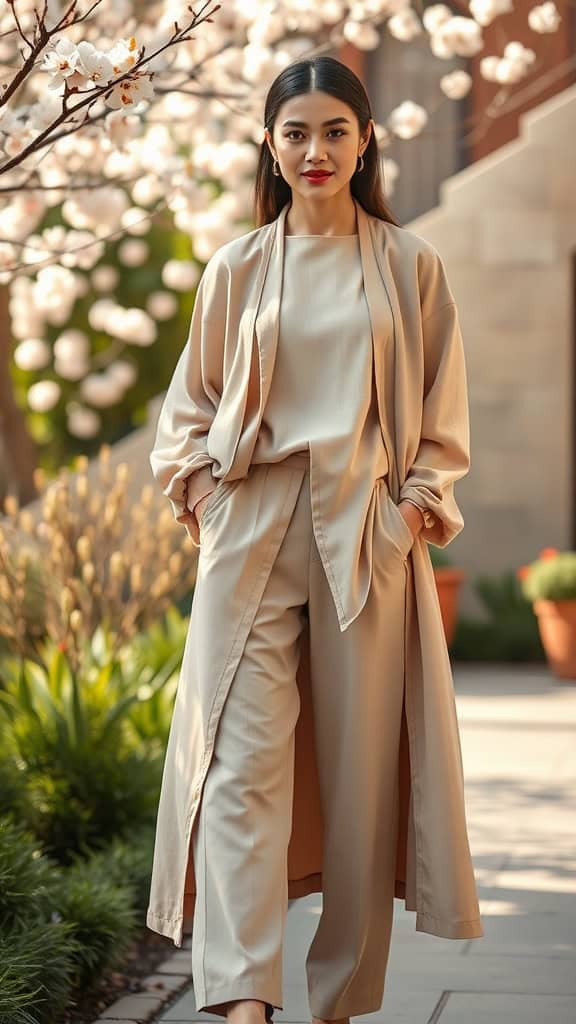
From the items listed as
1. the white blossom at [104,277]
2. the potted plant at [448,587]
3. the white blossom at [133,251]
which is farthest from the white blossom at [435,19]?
the white blossom at [104,277]

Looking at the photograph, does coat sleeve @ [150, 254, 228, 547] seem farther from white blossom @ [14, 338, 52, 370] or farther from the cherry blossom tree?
white blossom @ [14, 338, 52, 370]

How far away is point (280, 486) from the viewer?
10.2 ft

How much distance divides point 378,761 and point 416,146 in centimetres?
1037

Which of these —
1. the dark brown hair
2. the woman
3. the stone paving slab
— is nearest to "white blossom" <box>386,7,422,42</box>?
the dark brown hair

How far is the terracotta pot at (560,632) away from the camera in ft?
30.8

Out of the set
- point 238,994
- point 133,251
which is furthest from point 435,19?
point 133,251

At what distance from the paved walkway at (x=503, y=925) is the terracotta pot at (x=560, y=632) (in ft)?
6.56

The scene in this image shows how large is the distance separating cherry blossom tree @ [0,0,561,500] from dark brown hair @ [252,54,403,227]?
21 cm

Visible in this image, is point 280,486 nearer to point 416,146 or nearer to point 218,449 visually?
point 218,449

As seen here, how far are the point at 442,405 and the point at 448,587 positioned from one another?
6.90 meters

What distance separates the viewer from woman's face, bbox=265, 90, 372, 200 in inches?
121

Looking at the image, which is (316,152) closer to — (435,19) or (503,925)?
(503,925)

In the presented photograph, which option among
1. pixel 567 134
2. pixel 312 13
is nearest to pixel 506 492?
pixel 567 134

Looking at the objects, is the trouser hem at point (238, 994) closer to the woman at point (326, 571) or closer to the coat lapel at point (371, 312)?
the woman at point (326, 571)
